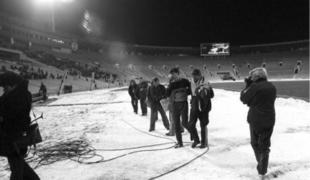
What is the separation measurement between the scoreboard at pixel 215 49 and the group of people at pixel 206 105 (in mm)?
58125

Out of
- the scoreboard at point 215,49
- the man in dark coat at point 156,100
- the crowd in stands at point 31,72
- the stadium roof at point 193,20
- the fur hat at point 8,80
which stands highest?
the stadium roof at point 193,20

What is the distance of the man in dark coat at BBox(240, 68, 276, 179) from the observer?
391 cm

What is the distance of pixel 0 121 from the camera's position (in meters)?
3.06

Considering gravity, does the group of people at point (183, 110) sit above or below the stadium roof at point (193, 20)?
below

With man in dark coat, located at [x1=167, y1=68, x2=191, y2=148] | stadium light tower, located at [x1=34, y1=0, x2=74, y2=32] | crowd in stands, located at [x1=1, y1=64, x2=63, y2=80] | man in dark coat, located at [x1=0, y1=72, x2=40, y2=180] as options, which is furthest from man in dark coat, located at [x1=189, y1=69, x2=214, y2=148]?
stadium light tower, located at [x1=34, y1=0, x2=74, y2=32]

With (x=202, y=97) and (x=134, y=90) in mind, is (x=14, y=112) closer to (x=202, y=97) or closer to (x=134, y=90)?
(x=202, y=97)

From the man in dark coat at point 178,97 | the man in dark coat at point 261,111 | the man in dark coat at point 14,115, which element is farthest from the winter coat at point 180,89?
the man in dark coat at point 14,115

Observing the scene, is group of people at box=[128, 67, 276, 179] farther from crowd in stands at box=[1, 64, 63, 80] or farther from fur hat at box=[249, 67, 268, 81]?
crowd in stands at box=[1, 64, 63, 80]

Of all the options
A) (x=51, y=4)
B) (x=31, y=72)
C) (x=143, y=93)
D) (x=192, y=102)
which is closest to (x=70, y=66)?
(x=31, y=72)

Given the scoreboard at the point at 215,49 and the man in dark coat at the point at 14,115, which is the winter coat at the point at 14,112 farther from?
the scoreboard at the point at 215,49

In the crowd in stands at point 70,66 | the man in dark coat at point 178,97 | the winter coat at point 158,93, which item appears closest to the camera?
the man in dark coat at point 178,97

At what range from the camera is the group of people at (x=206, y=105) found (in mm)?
3932

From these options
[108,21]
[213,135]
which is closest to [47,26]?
[108,21]

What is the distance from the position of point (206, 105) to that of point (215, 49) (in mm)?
61323
